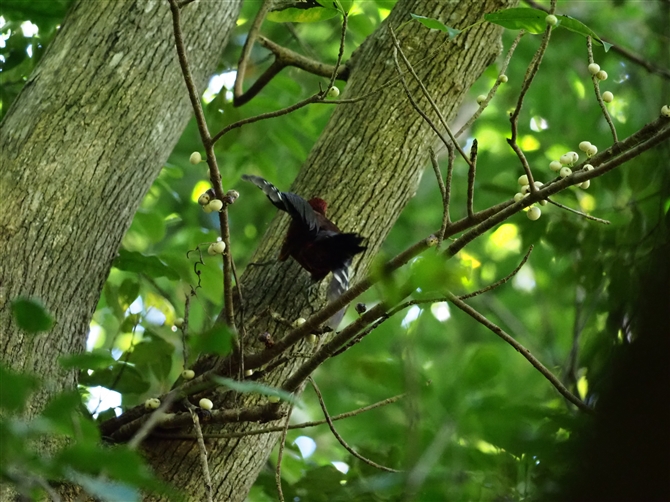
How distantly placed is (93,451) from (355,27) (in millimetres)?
3177

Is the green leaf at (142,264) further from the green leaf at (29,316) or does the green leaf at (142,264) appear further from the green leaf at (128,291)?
the green leaf at (29,316)

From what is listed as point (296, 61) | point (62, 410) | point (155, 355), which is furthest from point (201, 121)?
point (296, 61)

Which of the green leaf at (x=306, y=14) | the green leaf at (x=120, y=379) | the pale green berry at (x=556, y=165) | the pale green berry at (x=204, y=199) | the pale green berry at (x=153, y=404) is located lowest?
the pale green berry at (x=153, y=404)

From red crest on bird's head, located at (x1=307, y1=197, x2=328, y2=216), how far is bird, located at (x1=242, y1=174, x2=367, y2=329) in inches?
0.9

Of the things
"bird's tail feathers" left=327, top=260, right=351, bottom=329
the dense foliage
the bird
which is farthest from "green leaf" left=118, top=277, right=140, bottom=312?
"bird's tail feathers" left=327, top=260, right=351, bottom=329

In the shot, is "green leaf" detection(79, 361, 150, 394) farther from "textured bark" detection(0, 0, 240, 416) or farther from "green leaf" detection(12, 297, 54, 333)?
"green leaf" detection(12, 297, 54, 333)

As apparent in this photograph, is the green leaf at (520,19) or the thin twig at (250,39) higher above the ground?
the thin twig at (250,39)

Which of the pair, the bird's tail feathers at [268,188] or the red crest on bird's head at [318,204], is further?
the red crest on bird's head at [318,204]

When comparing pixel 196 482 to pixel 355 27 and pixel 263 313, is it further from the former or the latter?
pixel 355 27

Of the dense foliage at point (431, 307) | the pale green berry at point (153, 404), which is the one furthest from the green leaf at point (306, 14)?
the pale green berry at point (153, 404)

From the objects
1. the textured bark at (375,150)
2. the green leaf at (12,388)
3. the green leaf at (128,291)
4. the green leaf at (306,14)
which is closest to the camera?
the green leaf at (12,388)

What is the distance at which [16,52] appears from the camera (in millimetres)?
2986

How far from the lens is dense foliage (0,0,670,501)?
0.96 meters

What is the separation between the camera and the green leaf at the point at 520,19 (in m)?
1.52
